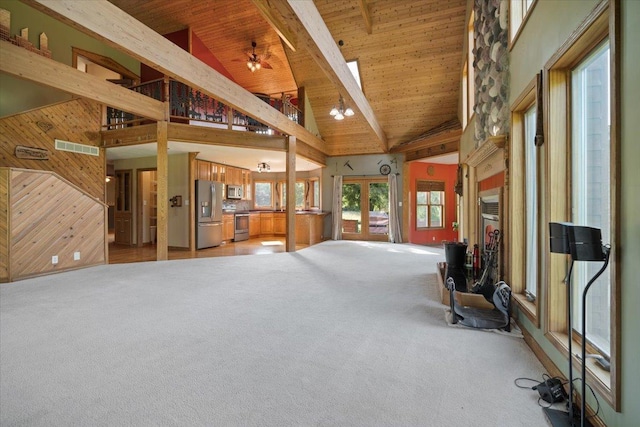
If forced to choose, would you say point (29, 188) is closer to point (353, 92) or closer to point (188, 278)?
point (188, 278)

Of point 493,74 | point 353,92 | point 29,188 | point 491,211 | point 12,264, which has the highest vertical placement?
point 353,92

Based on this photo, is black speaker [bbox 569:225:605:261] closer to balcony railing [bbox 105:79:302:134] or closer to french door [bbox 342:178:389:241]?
balcony railing [bbox 105:79:302:134]

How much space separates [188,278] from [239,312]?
1995 mm

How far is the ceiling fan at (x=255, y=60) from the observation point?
8.49 meters

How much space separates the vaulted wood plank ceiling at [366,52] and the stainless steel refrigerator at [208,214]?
3.71 metres

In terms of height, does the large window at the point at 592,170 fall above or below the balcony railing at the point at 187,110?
below

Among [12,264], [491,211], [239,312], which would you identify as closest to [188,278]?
[239,312]

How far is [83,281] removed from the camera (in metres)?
4.54

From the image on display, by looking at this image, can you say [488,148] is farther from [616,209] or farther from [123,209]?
[123,209]

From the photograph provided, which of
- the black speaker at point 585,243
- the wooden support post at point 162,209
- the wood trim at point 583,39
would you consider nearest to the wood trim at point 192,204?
the wooden support post at point 162,209

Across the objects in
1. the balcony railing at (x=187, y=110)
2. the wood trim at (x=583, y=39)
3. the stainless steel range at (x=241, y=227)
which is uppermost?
the balcony railing at (x=187, y=110)

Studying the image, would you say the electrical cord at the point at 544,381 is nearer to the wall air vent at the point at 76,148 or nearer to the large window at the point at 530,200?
the large window at the point at 530,200

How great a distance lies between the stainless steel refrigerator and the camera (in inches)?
315

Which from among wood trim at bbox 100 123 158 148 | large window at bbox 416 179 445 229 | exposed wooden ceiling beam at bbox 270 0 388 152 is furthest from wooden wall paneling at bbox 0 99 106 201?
large window at bbox 416 179 445 229
